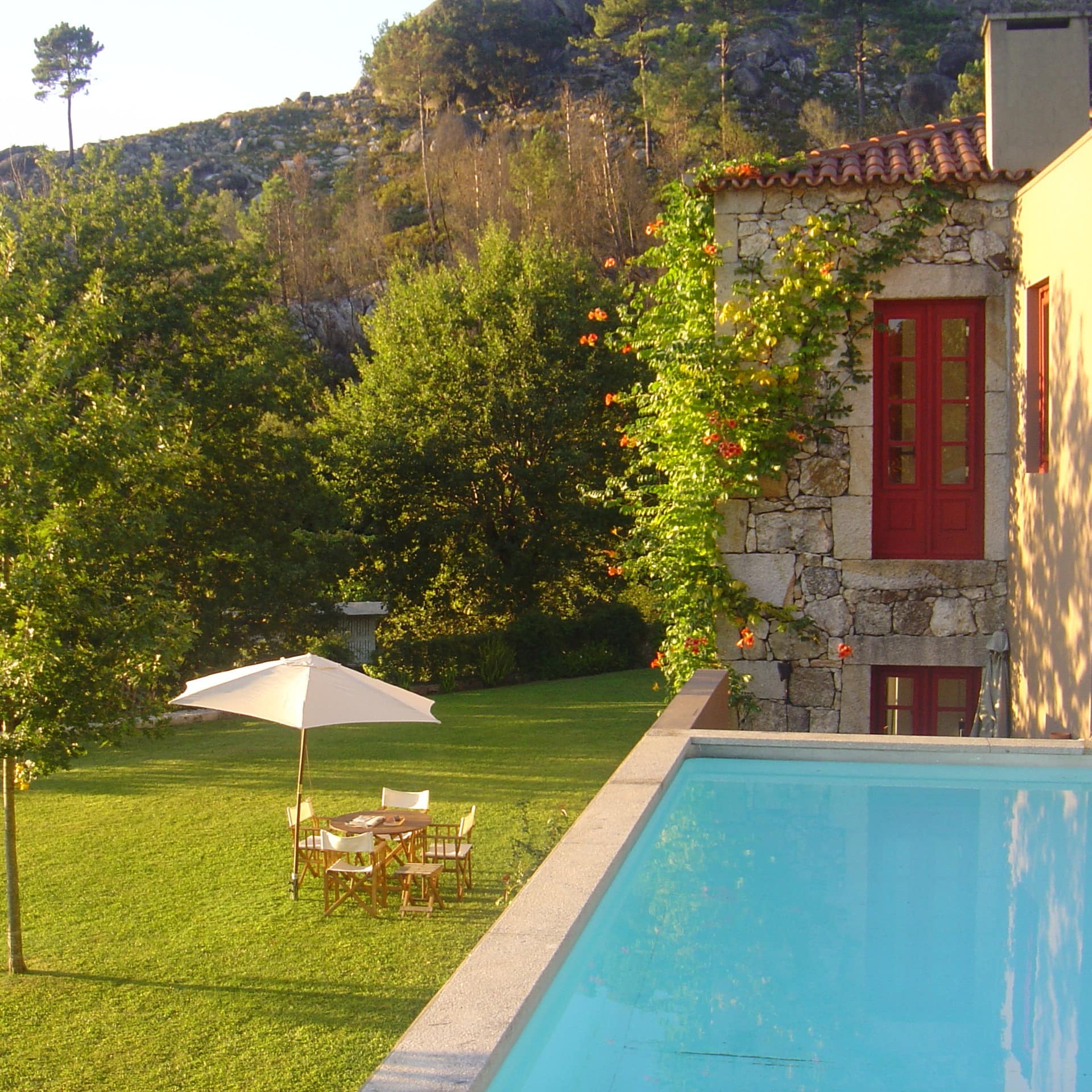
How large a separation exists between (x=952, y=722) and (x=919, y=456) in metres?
2.54

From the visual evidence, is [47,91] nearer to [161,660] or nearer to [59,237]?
[59,237]

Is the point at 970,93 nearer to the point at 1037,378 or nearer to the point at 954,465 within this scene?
the point at 954,465

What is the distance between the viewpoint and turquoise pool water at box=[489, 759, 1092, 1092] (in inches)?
149

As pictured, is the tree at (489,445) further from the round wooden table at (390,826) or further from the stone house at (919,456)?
the round wooden table at (390,826)

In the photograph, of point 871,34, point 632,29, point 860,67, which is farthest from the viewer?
point 632,29

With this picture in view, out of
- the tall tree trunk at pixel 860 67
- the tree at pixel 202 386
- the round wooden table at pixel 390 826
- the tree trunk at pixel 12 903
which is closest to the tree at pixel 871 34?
the tall tree trunk at pixel 860 67

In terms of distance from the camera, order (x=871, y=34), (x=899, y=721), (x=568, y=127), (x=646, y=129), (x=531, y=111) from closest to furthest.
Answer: (x=899, y=721)
(x=646, y=129)
(x=568, y=127)
(x=871, y=34)
(x=531, y=111)

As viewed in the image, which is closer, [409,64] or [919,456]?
[919,456]

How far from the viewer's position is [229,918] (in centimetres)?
889

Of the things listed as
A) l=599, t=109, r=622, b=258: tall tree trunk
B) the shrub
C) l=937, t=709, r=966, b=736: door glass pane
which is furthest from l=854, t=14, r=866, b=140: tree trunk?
l=937, t=709, r=966, b=736: door glass pane

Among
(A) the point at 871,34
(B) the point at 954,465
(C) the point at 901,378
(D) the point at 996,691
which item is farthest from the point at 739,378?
(A) the point at 871,34

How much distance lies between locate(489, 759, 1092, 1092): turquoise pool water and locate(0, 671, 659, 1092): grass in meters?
0.93

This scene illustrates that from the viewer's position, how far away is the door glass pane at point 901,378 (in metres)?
10.8

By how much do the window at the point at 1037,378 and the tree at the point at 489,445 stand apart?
15.1 metres
